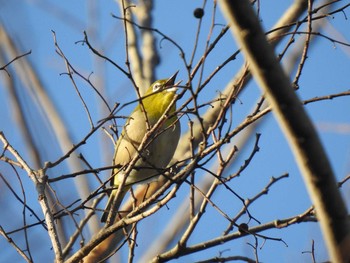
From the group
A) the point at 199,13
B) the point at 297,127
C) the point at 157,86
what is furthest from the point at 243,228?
the point at 157,86

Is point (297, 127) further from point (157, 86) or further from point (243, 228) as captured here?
point (157, 86)

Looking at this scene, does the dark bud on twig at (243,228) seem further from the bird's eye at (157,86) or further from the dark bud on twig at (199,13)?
the bird's eye at (157,86)

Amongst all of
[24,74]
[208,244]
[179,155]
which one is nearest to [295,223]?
[208,244]

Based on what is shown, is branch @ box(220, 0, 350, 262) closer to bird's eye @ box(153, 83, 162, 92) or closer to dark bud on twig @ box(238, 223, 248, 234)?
dark bud on twig @ box(238, 223, 248, 234)

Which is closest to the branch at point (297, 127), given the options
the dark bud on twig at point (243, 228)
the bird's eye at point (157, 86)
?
the dark bud on twig at point (243, 228)

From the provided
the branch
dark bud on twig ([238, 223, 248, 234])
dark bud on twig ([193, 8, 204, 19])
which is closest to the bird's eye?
dark bud on twig ([193, 8, 204, 19])

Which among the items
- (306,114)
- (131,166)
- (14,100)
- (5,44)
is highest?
(5,44)

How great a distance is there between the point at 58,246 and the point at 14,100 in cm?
422

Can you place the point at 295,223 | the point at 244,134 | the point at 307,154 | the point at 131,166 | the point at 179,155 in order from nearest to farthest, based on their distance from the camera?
the point at 307,154 → the point at 295,223 → the point at 131,166 → the point at 179,155 → the point at 244,134

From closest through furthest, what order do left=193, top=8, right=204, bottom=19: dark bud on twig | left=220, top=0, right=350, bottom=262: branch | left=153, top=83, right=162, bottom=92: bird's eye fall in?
left=220, top=0, right=350, bottom=262: branch < left=193, top=8, right=204, bottom=19: dark bud on twig < left=153, top=83, right=162, bottom=92: bird's eye

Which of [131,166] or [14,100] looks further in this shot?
[14,100]

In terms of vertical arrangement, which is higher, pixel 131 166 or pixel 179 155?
pixel 179 155

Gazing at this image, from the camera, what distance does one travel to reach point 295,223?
9.77 feet

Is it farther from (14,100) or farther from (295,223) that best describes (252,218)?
(14,100)
